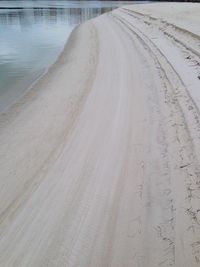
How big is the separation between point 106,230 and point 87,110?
3.46 meters

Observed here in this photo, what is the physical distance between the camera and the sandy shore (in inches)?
118

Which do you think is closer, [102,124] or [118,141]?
[118,141]

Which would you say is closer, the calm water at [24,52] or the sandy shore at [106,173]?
the sandy shore at [106,173]

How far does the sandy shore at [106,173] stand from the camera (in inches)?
118

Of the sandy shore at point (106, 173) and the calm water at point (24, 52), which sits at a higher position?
the sandy shore at point (106, 173)

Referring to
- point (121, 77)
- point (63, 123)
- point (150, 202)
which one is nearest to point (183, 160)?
point (150, 202)

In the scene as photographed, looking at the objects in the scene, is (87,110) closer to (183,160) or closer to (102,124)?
(102,124)

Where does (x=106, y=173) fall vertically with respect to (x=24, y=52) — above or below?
above

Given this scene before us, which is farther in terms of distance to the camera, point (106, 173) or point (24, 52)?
point (24, 52)

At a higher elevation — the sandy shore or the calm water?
the sandy shore

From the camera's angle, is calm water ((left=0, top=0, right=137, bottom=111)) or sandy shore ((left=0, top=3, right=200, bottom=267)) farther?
calm water ((left=0, top=0, right=137, bottom=111))

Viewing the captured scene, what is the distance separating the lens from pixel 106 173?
4.16 metres

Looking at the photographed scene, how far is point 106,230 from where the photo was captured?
3211mm

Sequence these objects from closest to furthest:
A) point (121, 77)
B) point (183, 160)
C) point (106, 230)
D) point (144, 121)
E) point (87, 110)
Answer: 1. point (106, 230)
2. point (183, 160)
3. point (144, 121)
4. point (87, 110)
5. point (121, 77)
